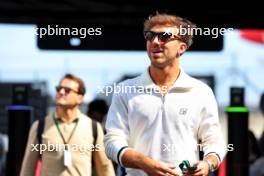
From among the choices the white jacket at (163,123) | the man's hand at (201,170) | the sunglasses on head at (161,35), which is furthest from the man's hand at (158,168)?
the sunglasses on head at (161,35)

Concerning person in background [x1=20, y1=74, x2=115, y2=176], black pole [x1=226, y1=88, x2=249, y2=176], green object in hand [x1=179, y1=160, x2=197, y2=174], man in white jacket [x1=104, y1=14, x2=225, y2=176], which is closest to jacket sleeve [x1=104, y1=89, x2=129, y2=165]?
man in white jacket [x1=104, y1=14, x2=225, y2=176]

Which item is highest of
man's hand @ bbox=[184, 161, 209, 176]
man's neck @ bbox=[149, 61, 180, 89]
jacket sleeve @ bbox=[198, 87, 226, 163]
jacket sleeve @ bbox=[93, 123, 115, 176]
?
man's neck @ bbox=[149, 61, 180, 89]

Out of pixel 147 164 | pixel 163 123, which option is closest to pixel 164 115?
pixel 163 123

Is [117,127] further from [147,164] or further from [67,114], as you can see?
[67,114]

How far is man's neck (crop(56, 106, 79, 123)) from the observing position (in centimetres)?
841

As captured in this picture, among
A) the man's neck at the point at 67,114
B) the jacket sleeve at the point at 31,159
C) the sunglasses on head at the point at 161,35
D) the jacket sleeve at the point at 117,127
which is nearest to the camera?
the jacket sleeve at the point at 117,127

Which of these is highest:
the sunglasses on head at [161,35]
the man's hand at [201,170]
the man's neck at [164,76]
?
the sunglasses on head at [161,35]

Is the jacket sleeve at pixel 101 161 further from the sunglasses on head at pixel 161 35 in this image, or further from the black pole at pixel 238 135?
the sunglasses on head at pixel 161 35

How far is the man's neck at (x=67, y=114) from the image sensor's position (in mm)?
8414

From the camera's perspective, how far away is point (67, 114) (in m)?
8.45

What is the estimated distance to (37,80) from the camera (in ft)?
45.5

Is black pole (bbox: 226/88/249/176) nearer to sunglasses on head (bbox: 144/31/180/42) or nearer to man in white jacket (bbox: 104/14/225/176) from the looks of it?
man in white jacket (bbox: 104/14/225/176)

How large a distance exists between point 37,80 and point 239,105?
473 cm

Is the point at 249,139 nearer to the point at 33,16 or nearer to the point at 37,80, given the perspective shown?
the point at 33,16
